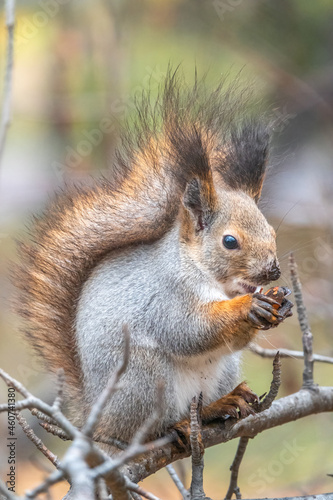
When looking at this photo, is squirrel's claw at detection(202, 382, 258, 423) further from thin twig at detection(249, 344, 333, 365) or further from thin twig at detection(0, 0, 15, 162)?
thin twig at detection(0, 0, 15, 162)

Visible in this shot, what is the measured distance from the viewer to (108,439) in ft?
6.35

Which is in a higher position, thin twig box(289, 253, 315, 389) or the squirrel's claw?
thin twig box(289, 253, 315, 389)

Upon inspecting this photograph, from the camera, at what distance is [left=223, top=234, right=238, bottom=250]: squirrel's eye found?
6.82 feet

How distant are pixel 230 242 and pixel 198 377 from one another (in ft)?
1.46

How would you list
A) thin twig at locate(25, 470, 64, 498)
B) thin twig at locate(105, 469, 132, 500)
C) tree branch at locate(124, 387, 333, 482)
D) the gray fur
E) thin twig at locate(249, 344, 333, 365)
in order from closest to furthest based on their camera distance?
thin twig at locate(25, 470, 64, 498) < thin twig at locate(105, 469, 132, 500) < tree branch at locate(124, 387, 333, 482) < the gray fur < thin twig at locate(249, 344, 333, 365)

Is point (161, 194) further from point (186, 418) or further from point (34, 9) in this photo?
point (34, 9)

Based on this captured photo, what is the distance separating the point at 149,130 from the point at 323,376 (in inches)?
114

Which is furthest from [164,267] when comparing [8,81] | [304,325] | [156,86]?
[156,86]

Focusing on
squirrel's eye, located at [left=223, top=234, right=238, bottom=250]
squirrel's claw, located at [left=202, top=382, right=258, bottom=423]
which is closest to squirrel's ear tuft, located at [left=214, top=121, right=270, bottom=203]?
squirrel's eye, located at [left=223, top=234, right=238, bottom=250]

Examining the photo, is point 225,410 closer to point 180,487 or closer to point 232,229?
point 180,487

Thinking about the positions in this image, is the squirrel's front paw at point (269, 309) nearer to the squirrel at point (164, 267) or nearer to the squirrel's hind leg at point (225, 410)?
the squirrel at point (164, 267)

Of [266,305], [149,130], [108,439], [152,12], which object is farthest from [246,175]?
[152,12]

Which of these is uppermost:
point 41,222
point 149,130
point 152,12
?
point 152,12

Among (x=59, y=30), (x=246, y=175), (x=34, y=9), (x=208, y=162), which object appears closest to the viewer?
(x=208, y=162)
